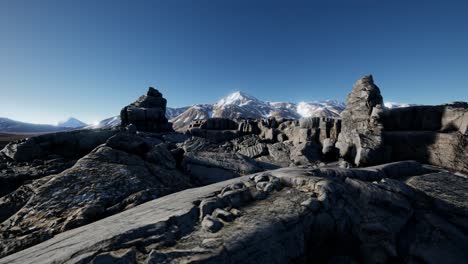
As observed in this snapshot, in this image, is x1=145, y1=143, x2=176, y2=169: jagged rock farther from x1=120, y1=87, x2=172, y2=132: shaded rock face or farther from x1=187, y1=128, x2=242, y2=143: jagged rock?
x1=120, y1=87, x2=172, y2=132: shaded rock face

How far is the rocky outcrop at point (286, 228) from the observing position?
3271 millimetres

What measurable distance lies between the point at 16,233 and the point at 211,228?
5.30 meters

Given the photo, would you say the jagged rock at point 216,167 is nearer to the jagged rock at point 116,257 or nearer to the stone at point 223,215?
the stone at point 223,215

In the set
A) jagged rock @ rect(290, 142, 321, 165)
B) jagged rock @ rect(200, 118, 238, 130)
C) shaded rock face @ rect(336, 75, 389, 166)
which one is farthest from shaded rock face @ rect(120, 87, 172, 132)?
shaded rock face @ rect(336, 75, 389, 166)

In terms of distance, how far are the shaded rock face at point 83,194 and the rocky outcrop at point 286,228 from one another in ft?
3.37

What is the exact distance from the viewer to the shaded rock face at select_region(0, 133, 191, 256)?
16.6ft

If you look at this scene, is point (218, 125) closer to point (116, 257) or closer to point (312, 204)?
point (312, 204)

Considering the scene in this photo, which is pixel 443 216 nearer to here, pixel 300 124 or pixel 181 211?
pixel 181 211

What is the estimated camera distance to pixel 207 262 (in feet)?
9.77

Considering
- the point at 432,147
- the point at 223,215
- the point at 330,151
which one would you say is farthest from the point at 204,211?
the point at 330,151

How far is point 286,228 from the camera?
13.1 feet

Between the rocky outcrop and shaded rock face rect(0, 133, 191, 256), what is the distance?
1.03 metres

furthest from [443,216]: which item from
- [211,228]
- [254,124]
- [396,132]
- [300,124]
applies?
[254,124]

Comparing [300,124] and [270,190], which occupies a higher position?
[300,124]
